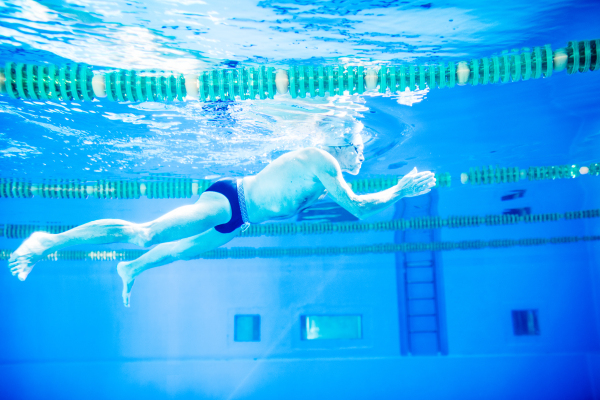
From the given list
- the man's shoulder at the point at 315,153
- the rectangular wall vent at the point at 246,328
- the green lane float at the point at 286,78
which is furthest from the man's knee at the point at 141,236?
Result: the rectangular wall vent at the point at 246,328

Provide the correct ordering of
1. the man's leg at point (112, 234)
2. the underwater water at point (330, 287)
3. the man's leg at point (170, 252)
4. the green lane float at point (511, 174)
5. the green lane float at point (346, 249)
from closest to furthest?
the man's leg at point (112, 234)
the man's leg at point (170, 252)
the green lane float at point (511, 174)
the underwater water at point (330, 287)
the green lane float at point (346, 249)

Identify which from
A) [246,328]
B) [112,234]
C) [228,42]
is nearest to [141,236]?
[112,234]

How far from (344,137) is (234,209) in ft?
12.4

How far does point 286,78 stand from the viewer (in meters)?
3.44

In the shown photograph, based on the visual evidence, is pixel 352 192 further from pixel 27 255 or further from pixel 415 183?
pixel 27 255

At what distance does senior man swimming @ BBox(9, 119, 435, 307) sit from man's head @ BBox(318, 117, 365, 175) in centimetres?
1

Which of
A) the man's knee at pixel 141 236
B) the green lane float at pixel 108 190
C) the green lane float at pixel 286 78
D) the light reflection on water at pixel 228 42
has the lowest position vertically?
the man's knee at pixel 141 236

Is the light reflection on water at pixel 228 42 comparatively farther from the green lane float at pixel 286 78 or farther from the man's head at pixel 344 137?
the green lane float at pixel 286 78

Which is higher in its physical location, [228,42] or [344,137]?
[228,42]

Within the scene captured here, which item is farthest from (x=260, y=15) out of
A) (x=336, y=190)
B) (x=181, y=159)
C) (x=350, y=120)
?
(x=181, y=159)

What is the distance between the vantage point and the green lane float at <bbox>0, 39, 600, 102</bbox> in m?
3.23

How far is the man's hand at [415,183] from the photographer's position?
3273 mm

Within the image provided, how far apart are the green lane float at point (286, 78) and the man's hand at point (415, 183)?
3.02 ft

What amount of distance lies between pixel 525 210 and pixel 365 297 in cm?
707
